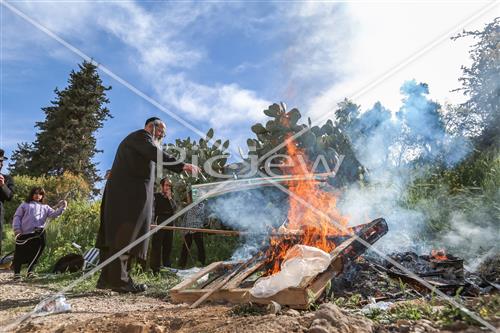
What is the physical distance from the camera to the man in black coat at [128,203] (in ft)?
18.7

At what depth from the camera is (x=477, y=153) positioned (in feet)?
37.5

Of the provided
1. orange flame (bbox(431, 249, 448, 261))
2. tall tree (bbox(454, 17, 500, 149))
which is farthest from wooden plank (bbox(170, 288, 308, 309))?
tall tree (bbox(454, 17, 500, 149))

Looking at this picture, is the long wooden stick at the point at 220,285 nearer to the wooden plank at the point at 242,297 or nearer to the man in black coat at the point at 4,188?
the wooden plank at the point at 242,297

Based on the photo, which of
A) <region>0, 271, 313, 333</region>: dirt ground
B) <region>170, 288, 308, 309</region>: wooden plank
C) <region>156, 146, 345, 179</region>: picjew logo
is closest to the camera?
<region>0, 271, 313, 333</region>: dirt ground

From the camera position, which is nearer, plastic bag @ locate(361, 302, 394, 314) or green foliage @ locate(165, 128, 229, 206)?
plastic bag @ locate(361, 302, 394, 314)

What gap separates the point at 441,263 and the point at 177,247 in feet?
24.6

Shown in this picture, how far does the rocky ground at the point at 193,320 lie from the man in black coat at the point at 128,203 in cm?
39

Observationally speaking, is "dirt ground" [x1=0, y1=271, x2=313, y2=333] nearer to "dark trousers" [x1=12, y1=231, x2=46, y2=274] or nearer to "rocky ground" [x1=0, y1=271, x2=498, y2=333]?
"rocky ground" [x1=0, y1=271, x2=498, y2=333]

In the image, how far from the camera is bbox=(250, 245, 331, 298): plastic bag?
4.05m

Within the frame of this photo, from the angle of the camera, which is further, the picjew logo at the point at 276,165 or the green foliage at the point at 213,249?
the green foliage at the point at 213,249

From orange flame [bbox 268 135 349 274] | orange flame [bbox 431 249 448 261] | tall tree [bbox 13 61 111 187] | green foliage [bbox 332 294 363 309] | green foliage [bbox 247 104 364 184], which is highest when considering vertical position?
tall tree [bbox 13 61 111 187]

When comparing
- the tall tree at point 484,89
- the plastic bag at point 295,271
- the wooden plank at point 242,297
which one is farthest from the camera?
the tall tree at point 484,89

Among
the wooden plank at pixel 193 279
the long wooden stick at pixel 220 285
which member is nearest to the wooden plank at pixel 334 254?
the long wooden stick at pixel 220 285

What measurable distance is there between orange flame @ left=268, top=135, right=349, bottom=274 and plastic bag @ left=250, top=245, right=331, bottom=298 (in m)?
0.91
